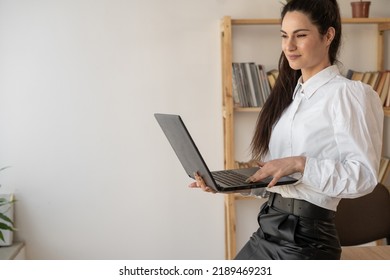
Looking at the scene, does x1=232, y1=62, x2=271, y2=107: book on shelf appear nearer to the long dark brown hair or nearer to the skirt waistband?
the long dark brown hair

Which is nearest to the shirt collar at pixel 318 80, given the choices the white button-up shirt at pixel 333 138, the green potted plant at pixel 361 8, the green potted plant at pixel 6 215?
the white button-up shirt at pixel 333 138

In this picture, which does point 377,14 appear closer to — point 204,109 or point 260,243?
point 204,109

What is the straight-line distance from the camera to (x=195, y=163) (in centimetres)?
177

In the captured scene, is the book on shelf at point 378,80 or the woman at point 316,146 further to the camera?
the book on shelf at point 378,80

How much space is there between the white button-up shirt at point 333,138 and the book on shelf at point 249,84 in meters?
1.56

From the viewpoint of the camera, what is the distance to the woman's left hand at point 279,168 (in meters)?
1.72

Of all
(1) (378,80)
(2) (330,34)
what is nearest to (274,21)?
(1) (378,80)

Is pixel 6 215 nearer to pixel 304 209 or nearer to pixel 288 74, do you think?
pixel 288 74

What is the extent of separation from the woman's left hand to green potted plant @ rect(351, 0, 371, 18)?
2.06 m

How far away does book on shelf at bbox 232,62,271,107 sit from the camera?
3.54m

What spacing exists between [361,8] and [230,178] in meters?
2.07

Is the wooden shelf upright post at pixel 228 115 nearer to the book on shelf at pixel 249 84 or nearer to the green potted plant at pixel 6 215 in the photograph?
the book on shelf at pixel 249 84

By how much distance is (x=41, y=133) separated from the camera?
11.8 ft

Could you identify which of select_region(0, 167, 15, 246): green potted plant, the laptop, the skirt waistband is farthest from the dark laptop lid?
select_region(0, 167, 15, 246): green potted plant
